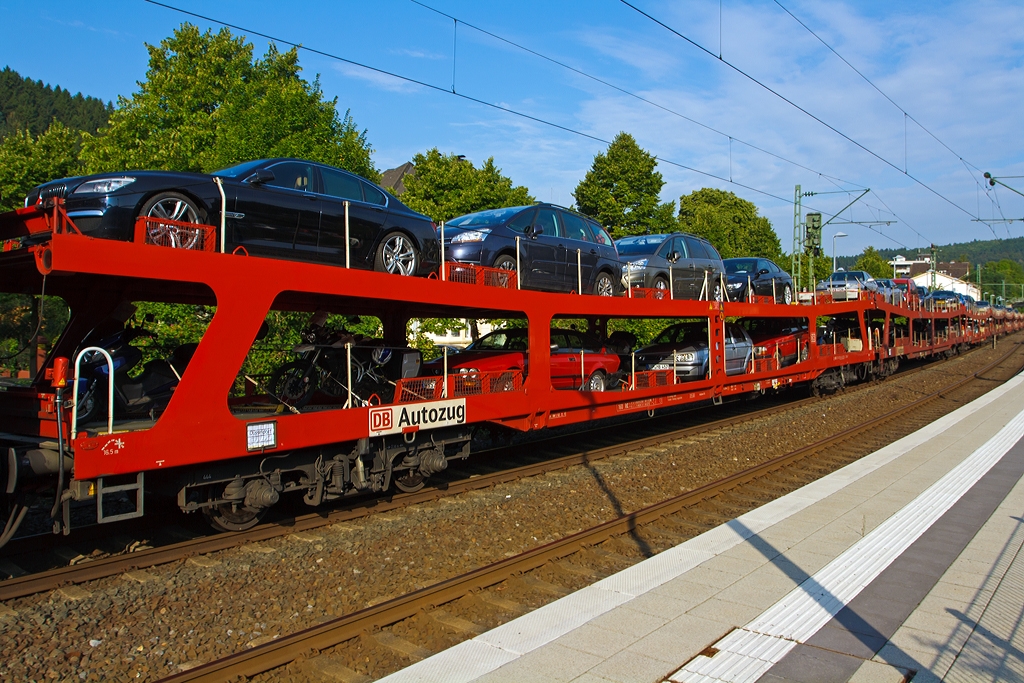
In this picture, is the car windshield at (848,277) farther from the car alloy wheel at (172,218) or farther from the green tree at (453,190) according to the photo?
the car alloy wheel at (172,218)

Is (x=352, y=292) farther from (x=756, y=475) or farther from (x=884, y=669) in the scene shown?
(x=756, y=475)

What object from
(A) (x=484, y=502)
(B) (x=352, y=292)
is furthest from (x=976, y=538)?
(B) (x=352, y=292)

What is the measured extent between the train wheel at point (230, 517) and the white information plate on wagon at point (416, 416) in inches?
57.6

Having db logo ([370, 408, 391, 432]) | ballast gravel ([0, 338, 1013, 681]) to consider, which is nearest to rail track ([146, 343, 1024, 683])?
ballast gravel ([0, 338, 1013, 681])

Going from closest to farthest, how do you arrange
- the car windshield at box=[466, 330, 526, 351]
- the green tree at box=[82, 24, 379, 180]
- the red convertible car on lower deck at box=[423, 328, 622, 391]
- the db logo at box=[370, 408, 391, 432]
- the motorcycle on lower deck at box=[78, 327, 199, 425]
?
the motorcycle on lower deck at box=[78, 327, 199, 425]
the db logo at box=[370, 408, 391, 432]
the red convertible car on lower deck at box=[423, 328, 622, 391]
the car windshield at box=[466, 330, 526, 351]
the green tree at box=[82, 24, 379, 180]

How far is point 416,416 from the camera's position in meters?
8.14

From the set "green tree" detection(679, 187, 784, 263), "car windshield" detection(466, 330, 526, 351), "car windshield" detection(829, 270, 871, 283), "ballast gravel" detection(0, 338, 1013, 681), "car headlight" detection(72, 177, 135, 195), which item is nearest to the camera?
"ballast gravel" detection(0, 338, 1013, 681)

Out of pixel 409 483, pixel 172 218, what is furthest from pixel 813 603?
pixel 172 218

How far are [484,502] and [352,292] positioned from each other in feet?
10.2

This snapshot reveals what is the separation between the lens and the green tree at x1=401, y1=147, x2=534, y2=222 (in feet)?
95.8

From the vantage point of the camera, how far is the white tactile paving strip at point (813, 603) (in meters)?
4.46

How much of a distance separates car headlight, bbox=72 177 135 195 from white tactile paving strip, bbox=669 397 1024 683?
560 cm

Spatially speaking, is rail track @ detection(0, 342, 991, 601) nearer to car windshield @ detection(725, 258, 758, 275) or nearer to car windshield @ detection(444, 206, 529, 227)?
car windshield @ detection(444, 206, 529, 227)

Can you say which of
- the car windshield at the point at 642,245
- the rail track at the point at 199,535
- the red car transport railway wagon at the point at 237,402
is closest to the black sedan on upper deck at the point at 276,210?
the red car transport railway wagon at the point at 237,402
